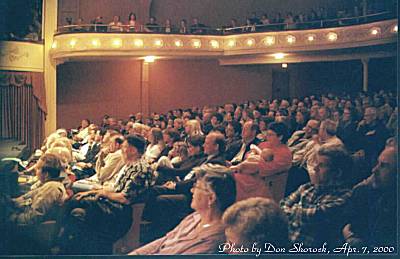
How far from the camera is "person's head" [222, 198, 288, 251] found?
9.25 m

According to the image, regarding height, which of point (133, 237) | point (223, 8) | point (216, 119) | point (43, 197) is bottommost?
point (133, 237)

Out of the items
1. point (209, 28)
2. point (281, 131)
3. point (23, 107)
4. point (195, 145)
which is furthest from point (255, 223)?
point (23, 107)

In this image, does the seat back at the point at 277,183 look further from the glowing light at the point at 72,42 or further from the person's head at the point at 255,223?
the glowing light at the point at 72,42

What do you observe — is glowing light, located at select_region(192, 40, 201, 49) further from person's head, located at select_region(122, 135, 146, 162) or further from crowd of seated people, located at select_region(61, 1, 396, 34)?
person's head, located at select_region(122, 135, 146, 162)

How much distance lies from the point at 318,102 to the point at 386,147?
3.39 ft

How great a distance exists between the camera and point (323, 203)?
32.0ft

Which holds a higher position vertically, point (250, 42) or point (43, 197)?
→ point (250, 42)

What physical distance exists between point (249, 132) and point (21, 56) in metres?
3.03

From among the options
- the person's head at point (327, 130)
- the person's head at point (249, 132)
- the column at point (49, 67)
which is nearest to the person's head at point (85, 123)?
the column at point (49, 67)

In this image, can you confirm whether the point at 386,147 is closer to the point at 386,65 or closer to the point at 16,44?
the point at 386,65

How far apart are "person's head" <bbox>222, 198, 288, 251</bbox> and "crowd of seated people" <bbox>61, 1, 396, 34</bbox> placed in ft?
8.26

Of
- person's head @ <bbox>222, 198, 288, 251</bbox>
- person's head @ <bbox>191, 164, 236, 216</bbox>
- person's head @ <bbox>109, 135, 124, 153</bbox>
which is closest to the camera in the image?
person's head @ <bbox>222, 198, 288, 251</bbox>

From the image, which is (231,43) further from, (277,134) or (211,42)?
(277,134)

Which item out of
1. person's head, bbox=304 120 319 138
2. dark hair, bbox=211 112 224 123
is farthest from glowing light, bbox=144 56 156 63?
person's head, bbox=304 120 319 138
